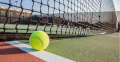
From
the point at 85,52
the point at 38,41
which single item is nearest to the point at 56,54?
the point at 38,41

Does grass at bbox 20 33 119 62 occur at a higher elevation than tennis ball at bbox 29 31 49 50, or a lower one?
lower

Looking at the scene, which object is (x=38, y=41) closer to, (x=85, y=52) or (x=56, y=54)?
(x=56, y=54)

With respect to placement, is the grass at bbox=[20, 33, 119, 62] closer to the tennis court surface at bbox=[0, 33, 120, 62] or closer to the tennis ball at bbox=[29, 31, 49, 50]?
the tennis court surface at bbox=[0, 33, 120, 62]

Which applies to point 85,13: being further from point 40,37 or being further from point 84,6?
point 40,37

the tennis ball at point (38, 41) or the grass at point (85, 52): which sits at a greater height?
the tennis ball at point (38, 41)

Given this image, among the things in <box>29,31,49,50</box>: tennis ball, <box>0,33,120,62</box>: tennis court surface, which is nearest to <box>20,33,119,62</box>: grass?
<box>0,33,120,62</box>: tennis court surface

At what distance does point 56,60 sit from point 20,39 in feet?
3.81

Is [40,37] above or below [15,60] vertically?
above

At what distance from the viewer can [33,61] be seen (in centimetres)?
77

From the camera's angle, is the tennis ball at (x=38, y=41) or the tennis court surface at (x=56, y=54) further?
the tennis ball at (x=38, y=41)

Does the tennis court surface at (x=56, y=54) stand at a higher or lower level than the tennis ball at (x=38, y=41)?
lower

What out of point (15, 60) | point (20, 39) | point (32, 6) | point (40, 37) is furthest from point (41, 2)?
point (15, 60)

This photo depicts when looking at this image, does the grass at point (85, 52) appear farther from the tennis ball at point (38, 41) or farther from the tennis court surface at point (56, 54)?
the tennis ball at point (38, 41)

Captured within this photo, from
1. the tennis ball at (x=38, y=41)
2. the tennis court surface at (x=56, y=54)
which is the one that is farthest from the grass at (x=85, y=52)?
the tennis ball at (x=38, y=41)
